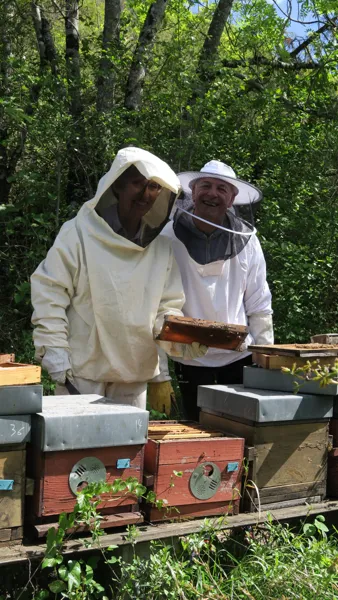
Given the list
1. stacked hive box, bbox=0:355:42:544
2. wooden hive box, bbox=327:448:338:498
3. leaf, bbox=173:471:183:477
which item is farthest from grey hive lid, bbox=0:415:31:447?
wooden hive box, bbox=327:448:338:498

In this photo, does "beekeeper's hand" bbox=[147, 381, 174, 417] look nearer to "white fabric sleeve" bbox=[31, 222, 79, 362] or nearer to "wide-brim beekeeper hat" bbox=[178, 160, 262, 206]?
"white fabric sleeve" bbox=[31, 222, 79, 362]

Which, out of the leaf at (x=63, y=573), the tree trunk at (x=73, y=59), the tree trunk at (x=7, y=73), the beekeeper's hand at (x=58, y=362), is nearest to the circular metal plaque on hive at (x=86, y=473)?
the leaf at (x=63, y=573)

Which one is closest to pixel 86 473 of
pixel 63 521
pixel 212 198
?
pixel 63 521

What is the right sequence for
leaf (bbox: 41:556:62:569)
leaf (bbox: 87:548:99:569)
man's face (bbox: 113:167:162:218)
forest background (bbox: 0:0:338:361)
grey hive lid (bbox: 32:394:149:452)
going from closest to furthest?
leaf (bbox: 41:556:62:569), grey hive lid (bbox: 32:394:149:452), leaf (bbox: 87:548:99:569), man's face (bbox: 113:167:162:218), forest background (bbox: 0:0:338:361)

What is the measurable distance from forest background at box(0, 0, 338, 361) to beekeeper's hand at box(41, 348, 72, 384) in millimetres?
2715

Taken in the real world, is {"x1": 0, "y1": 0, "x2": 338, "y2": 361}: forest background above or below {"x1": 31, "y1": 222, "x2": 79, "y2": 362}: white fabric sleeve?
above

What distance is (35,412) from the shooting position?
74.8 inches

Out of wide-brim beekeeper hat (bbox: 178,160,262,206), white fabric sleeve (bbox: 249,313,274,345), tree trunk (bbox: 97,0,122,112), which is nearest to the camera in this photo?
wide-brim beekeeper hat (bbox: 178,160,262,206)

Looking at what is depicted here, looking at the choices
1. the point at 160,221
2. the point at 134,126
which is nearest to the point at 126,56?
the point at 134,126

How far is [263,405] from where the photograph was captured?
89.4 inches

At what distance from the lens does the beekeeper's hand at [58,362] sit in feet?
8.54

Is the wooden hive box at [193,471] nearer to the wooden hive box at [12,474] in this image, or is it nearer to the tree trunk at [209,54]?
the wooden hive box at [12,474]

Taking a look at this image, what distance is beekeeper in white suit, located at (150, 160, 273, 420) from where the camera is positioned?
302 centimetres

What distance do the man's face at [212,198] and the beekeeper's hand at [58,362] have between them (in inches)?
38.2
